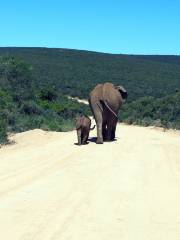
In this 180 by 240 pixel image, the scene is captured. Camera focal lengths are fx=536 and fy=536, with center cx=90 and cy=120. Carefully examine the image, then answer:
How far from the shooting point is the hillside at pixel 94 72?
6919 cm

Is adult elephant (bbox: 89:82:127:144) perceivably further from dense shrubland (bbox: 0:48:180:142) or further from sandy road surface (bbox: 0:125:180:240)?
dense shrubland (bbox: 0:48:180:142)

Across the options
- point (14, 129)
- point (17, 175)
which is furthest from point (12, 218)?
point (14, 129)

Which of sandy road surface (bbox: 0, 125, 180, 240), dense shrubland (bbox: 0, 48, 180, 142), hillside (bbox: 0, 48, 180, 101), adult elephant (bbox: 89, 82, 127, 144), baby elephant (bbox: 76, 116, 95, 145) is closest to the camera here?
sandy road surface (bbox: 0, 125, 180, 240)

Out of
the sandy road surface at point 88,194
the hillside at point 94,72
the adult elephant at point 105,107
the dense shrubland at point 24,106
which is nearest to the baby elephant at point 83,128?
the adult elephant at point 105,107

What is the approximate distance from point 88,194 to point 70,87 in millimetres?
58580

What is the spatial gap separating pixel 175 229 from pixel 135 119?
28.8 metres

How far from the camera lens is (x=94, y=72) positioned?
91.8m

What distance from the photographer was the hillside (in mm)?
69188

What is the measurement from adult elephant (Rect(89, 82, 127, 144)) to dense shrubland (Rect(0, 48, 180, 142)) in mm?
3497

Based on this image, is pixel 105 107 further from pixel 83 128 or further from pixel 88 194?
pixel 88 194

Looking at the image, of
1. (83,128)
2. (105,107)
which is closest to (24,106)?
(105,107)

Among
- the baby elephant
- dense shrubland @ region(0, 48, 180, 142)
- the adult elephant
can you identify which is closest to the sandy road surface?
the baby elephant

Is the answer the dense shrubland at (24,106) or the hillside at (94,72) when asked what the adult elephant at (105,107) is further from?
the hillside at (94,72)

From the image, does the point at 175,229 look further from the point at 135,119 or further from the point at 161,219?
the point at 135,119
